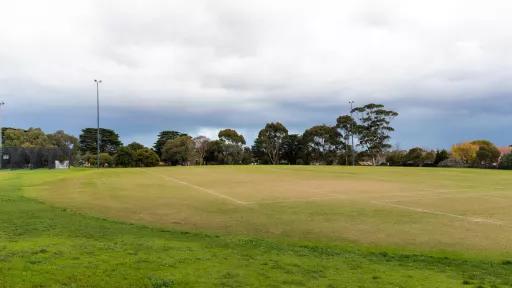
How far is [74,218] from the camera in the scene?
13531 millimetres

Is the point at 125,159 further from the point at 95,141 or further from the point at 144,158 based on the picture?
the point at 95,141

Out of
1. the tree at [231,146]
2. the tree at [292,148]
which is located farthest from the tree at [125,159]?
the tree at [292,148]

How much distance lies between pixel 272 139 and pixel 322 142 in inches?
395

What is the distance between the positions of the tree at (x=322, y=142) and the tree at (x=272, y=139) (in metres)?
4.64

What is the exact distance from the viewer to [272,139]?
94.1 metres

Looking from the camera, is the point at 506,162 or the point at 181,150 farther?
the point at 181,150

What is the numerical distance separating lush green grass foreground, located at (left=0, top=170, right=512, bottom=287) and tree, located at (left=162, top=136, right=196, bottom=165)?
77.4 metres

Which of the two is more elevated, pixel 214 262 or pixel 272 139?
pixel 272 139

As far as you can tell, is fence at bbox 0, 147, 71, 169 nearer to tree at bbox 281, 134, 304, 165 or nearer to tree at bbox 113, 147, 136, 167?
tree at bbox 113, 147, 136, 167

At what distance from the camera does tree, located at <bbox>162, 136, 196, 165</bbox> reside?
88000mm

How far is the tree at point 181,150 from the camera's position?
88.0 metres

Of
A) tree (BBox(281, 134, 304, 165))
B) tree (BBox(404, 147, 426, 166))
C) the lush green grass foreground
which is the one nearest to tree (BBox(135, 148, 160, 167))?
tree (BBox(281, 134, 304, 165))

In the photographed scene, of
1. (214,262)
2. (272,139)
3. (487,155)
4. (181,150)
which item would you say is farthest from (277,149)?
(214,262)

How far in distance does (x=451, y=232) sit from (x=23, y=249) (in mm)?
9891
